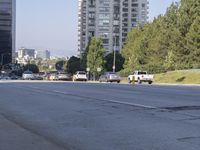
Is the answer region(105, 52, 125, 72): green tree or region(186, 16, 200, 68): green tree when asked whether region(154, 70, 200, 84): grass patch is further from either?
region(105, 52, 125, 72): green tree

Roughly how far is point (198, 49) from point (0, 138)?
2714 inches

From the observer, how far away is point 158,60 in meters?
97.0

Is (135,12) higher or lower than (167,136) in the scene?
higher

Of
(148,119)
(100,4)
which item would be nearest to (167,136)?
(148,119)

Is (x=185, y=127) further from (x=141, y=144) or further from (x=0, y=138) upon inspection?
(x=0, y=138)

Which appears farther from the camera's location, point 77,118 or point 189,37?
point 189,37

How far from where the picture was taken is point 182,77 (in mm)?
72000

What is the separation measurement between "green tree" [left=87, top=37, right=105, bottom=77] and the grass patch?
3894 centimetres

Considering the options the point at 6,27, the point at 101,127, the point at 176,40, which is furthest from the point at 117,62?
the point at 101,127

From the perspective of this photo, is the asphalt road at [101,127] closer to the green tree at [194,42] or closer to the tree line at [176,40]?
the green tree at [194,42]

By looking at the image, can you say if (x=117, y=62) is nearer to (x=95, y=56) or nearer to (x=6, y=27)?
(x=95, y=56)

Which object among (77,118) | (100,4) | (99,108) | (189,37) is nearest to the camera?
(77,118)

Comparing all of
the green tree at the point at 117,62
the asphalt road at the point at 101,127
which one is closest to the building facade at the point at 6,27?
the green tree at the point at 117,62

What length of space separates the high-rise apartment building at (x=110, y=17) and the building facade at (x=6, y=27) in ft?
77.8
